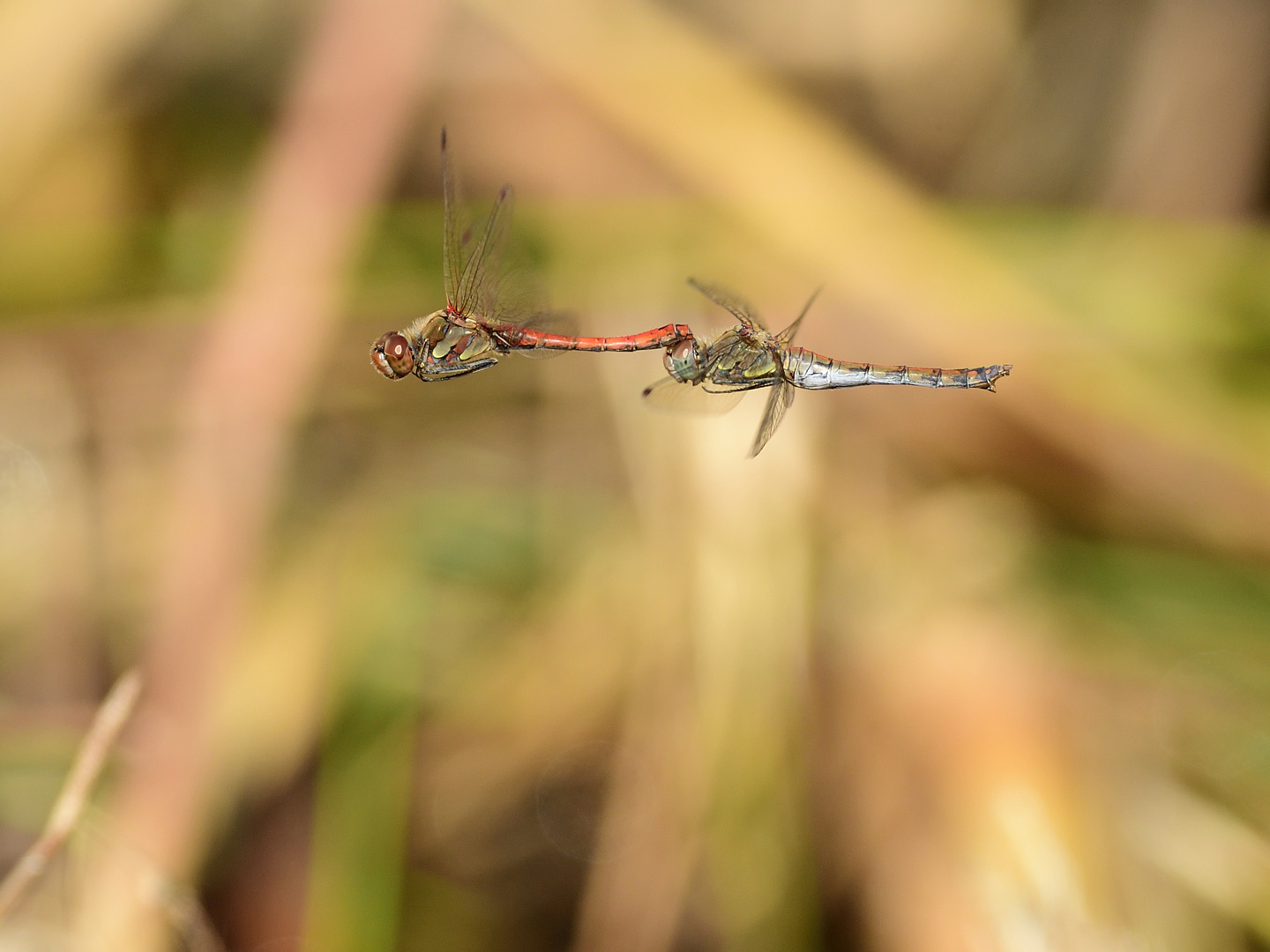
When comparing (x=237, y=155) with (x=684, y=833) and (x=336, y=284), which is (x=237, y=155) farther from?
(x=684, y=833)

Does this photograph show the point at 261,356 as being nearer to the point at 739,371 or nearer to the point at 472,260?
the point at 472,260

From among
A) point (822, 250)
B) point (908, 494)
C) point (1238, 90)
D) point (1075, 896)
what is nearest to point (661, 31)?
point (822, 250)

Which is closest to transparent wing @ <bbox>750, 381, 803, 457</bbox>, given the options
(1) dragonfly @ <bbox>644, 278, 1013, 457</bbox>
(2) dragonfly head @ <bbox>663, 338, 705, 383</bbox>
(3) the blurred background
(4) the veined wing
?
(1) dragonfly @ <bbox>644, 278, 1013, 457</bbox>

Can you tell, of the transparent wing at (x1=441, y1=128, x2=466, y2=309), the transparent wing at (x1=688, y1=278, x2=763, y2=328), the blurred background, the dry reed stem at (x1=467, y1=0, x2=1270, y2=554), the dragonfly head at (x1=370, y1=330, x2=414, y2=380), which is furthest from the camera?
the dry reed stem at (x1=467, y1=0, x2=1270, y2=554)

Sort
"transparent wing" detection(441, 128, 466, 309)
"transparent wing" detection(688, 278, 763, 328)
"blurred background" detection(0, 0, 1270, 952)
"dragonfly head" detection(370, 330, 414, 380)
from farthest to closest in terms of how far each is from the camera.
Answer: "blurred background" detection(0, 0, 1270, 952), "dragonfly head" detection(370, 330, 414, 380), "transparent wing" detection(441, 128, 466, 309), "transparent wing" detection(688, 278, 763, 328)

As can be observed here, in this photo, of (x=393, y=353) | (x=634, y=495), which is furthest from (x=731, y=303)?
(x=634, y=495)

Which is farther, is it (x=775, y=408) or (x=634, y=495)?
(x=634, y=495)

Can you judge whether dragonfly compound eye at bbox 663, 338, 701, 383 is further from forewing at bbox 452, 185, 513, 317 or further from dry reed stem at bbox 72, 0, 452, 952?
dry reed stem at bbox 72, 0, 452, 952
